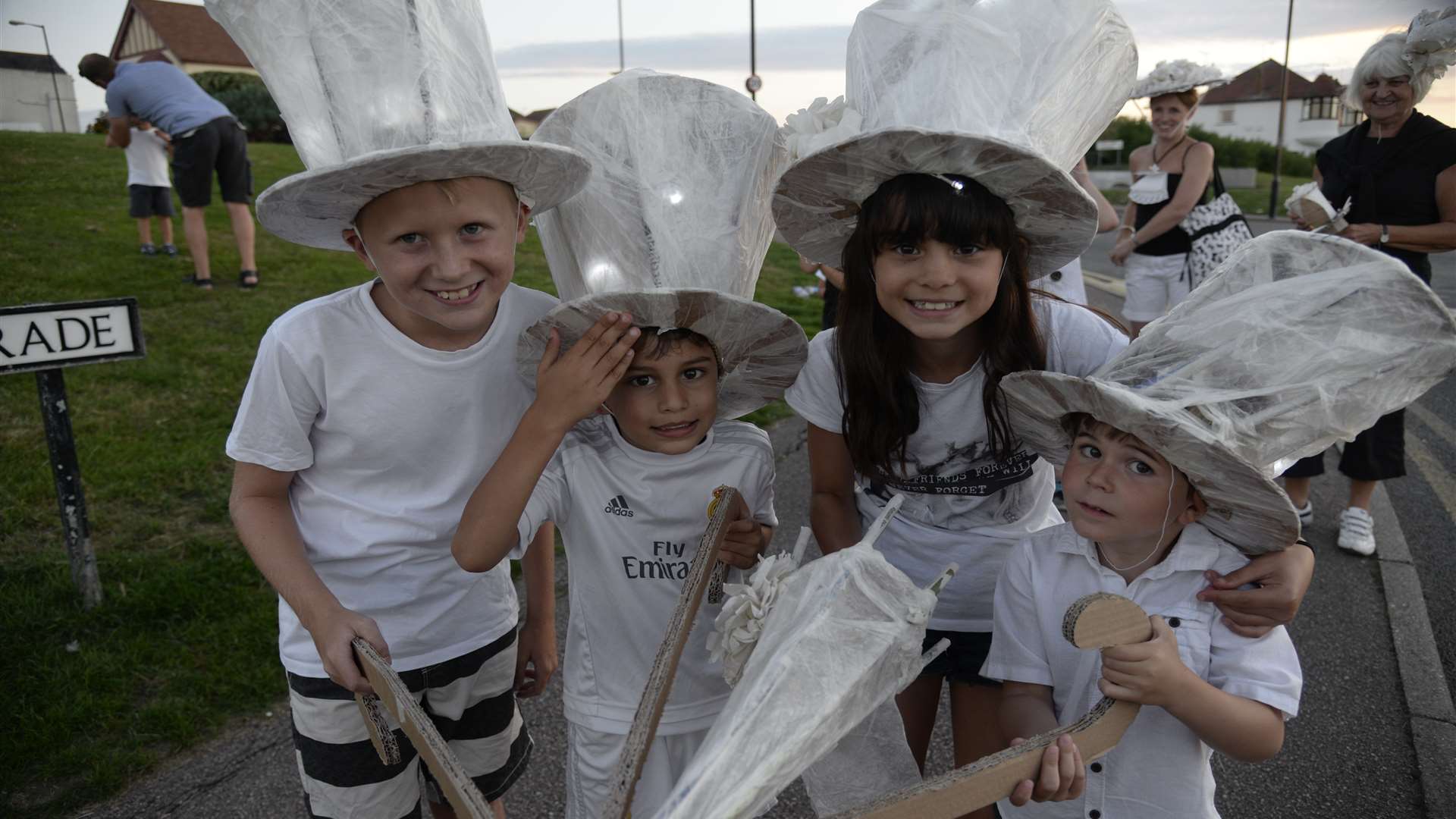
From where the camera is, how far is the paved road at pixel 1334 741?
8.50 feet

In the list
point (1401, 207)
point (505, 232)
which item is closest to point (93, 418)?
point (505, 232)

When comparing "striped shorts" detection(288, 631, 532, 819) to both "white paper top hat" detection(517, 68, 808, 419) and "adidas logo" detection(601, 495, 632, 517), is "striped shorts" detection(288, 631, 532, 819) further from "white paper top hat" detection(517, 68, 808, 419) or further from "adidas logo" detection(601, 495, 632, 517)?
"white paper top hat" detection(517, 68, 808, 419)

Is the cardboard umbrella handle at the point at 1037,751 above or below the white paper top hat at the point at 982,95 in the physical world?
below

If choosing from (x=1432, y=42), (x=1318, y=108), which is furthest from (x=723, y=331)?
(x=1318, y=108)

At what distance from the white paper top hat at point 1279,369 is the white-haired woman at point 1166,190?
12.9ft

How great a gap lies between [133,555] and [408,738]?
262 cm

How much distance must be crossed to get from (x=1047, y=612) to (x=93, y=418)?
527cm

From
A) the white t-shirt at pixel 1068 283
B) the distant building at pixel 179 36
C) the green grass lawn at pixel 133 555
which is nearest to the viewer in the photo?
the green grass lawn at pixel 133 555

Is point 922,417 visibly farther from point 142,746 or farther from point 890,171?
point 142,746

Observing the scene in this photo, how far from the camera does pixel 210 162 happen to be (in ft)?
23.9

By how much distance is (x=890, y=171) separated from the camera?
5.65ft

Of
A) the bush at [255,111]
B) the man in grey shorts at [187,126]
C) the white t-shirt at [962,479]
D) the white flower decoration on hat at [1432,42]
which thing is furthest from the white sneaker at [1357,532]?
the bush at [255,111]

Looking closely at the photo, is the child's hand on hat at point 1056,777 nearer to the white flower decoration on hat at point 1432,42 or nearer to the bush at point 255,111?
the white flower decoration on hat at point 1432,42

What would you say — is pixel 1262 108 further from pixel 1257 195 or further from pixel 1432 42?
pixel 1432 42
